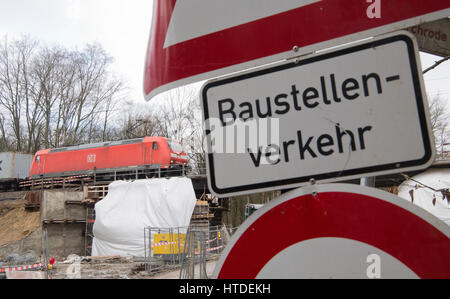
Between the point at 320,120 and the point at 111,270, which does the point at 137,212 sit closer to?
the point at 111,270

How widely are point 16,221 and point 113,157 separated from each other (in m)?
7.84

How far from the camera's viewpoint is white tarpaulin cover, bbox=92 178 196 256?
19672mm

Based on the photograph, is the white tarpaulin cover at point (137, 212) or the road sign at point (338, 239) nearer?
the road sign at point (338, 239)

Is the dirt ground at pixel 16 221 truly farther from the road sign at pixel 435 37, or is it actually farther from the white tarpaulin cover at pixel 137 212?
the road sign at pixel 435 37

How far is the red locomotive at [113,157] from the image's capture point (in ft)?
81.3

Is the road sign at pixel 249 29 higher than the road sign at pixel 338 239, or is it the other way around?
the road sign at pixel 249 29

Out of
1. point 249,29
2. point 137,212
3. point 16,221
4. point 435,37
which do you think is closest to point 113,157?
point 137,212

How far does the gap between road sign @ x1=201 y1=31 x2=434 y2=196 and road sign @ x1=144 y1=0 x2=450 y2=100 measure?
0.10m

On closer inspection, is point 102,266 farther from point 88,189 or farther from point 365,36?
point 365,36

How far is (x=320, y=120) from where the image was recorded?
1434 millimetres

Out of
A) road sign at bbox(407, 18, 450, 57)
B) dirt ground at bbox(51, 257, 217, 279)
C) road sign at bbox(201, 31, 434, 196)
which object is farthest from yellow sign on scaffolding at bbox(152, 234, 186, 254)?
road sign at bbox(201, 31, 434, 196)

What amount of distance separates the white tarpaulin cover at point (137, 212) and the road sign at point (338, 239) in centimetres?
1844

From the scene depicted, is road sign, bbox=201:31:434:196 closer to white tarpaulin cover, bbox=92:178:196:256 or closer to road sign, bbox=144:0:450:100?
road sign, bbox=144:0:450:100

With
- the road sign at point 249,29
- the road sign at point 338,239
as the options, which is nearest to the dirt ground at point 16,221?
the road sign at point 249,29
